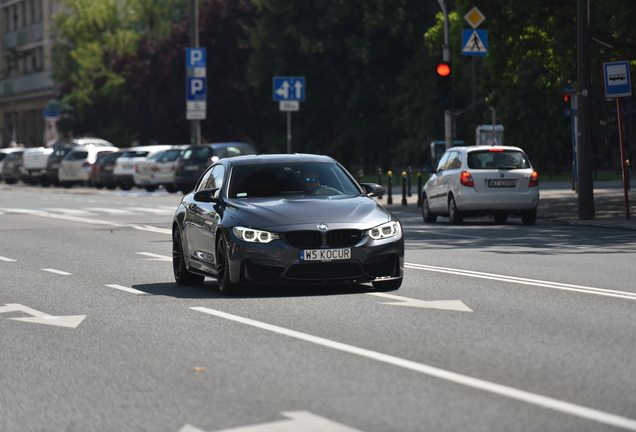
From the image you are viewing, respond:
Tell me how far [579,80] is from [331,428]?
19967 mm

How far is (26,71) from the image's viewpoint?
10594 cm

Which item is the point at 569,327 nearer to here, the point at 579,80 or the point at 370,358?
the point at 370,358

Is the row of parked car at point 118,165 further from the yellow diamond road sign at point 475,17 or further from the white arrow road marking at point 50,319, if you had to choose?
the white arrow road marking at point 50,319

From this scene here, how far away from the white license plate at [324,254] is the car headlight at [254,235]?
0.31 metres

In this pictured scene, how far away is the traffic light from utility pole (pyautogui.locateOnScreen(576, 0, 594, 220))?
5259 mm

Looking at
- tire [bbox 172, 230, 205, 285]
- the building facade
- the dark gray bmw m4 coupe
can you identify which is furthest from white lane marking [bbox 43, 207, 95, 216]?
the building facade

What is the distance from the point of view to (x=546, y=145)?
5325 cm

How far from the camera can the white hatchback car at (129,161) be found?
48906 millimetres

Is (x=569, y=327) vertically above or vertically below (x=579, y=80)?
below

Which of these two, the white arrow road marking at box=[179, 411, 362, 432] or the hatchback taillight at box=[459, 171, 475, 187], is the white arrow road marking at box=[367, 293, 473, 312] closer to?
the white arrow road marking at box=[179, 411, 362, 432]

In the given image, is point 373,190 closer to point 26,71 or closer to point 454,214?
point 454,214

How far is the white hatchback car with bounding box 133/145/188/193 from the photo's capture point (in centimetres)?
4631

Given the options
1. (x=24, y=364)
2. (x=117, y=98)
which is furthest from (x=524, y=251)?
(x=117, y=98)

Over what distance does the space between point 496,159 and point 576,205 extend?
6079mm
